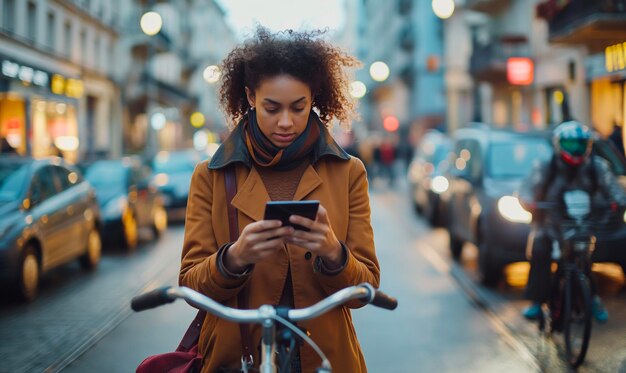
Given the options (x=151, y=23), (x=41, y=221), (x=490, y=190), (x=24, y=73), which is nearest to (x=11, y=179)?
(x=41, y=221)

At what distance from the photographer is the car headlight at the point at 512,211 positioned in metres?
10.0

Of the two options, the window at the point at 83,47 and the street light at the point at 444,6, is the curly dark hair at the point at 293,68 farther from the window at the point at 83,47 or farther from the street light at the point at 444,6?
the window at the point at 83,47

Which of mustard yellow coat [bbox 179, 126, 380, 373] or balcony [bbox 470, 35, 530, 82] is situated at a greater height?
balcony [bbox 470, 35, 530, 82]

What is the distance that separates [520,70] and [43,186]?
22.2 m

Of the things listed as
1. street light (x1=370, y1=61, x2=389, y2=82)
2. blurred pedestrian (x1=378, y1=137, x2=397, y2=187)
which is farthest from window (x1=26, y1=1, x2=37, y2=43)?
blurred pedestrian (x1=378, y1=137, x2=397, y2=187)

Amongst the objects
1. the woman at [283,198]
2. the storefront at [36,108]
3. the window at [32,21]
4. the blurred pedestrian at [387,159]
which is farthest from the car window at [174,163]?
the woman at [283,198]

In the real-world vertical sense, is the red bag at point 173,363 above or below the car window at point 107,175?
below

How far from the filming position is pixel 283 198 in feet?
9.54

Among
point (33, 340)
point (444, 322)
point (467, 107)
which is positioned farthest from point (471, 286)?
point (467, 107)

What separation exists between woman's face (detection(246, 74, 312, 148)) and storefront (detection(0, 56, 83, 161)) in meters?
20.2

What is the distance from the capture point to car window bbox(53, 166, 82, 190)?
1188cm

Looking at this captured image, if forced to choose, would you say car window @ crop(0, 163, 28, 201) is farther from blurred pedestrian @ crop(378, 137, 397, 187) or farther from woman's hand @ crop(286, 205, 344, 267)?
blurred pedestrian @ crop(378, 137, 397, 187)

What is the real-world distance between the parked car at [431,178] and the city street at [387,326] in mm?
4920

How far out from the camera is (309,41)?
299cm
